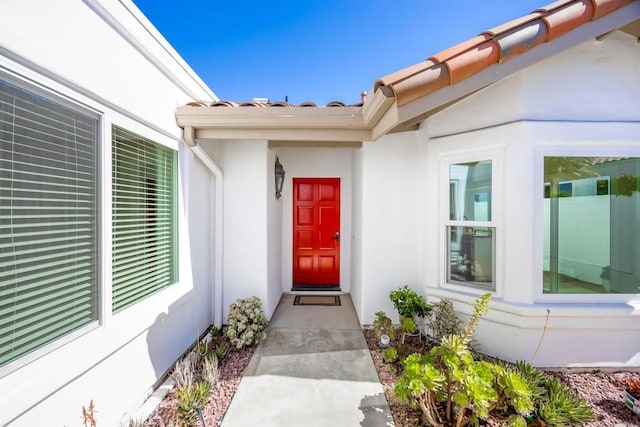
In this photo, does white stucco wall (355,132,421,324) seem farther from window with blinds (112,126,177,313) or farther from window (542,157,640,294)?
window with blinds (112,126,177,313)

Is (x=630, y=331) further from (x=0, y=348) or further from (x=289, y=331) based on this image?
(x=0, y=348)

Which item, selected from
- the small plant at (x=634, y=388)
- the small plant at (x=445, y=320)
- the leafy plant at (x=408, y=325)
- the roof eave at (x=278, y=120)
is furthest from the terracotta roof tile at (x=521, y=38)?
the small plant at (x=634, y=388)

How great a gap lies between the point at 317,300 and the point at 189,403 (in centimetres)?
323

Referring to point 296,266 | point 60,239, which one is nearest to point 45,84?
point 60,239

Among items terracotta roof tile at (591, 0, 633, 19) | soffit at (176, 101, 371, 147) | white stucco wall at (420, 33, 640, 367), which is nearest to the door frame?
soffit at (176, 101, 371, 147)

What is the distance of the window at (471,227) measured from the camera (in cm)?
330

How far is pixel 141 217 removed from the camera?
9.20 feet

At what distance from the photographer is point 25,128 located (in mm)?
1649

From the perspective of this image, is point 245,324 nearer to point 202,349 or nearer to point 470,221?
point 202,349

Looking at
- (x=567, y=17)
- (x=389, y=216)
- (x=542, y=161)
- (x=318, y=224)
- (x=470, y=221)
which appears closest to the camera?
(x=567, y=17)

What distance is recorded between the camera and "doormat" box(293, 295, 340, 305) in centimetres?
520

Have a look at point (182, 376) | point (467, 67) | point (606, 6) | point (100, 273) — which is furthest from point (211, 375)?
point (606, 6)

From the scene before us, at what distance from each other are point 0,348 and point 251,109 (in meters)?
2.91

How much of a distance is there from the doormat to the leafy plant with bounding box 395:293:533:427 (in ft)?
9.71
